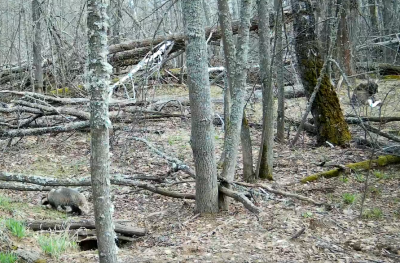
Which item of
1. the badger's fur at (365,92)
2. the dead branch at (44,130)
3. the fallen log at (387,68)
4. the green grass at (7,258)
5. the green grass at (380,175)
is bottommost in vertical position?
the green grass at (7,258)

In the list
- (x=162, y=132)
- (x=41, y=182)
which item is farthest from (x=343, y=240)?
(x=162, y=132)

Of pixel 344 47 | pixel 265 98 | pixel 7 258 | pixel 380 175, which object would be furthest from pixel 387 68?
pixel 7 258

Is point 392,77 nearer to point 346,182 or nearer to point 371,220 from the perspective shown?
point 346,182

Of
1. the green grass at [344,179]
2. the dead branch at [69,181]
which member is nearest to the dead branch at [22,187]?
the dead branch at [69,181]

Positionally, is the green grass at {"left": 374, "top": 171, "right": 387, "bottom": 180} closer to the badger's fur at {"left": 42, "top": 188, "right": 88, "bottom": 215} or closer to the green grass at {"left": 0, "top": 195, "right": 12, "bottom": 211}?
the badger's fur at {"left": 42, "top": 188, "right": 88, "bottom": 215}

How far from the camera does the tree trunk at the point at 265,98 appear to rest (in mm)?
7449

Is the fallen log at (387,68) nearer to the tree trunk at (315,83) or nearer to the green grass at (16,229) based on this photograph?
the tree trunk at (315,83)

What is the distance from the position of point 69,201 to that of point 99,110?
12.8 ft

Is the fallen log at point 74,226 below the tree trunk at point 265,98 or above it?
below

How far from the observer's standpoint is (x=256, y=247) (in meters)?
5.18

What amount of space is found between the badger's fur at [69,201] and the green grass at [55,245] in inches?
57.9

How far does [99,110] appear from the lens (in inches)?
130

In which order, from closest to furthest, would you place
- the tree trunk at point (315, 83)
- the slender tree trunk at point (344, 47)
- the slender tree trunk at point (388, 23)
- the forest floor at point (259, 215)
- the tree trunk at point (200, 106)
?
the forest floor at point (259, 215) → the tree trunk at point (200, 106) → the tree trunk at point (315, 83) → the slender tree trunk at point (344, 47) → the slender tree trunk at point (388, 23)

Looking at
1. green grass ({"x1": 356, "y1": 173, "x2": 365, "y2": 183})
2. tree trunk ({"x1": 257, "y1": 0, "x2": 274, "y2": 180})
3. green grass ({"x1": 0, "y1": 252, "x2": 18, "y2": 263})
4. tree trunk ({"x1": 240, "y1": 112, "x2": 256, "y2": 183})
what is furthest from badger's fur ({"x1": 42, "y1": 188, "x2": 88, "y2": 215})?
green grass ({"x1": 356, "y1": 173, "x2": 365, "y2": 183})
